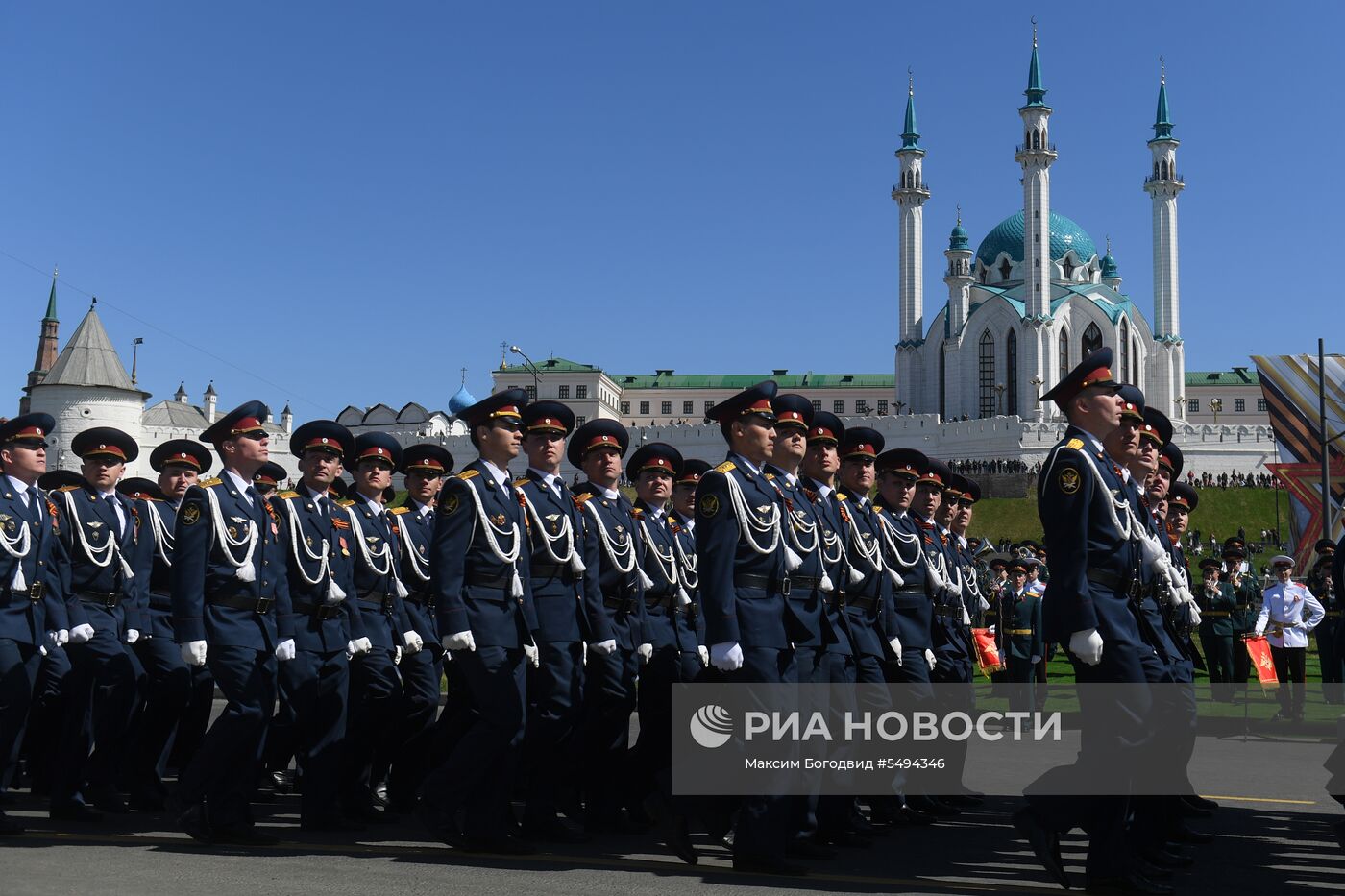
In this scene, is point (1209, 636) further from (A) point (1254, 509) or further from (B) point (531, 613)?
(A) point (1254, 509)

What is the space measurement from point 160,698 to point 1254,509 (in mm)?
59650

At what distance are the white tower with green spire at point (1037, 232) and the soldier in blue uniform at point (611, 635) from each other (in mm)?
85558

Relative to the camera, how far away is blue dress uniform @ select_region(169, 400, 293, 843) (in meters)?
7.74

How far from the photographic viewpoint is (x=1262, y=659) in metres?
15.8

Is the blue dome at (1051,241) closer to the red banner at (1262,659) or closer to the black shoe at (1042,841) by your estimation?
the red banner at (1262,659)

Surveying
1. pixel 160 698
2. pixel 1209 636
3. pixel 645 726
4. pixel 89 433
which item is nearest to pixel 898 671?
pixel 645 726

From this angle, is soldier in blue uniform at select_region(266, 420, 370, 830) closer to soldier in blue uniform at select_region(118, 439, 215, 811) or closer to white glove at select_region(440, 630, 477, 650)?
soldier in blue uniform at select_region(118, 439, 215, 811)

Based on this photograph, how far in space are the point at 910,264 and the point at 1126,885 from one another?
323ft

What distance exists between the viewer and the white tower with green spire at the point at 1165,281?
3799 inches

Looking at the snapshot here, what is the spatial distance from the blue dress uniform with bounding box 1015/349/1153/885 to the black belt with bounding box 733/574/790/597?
138 centimetres

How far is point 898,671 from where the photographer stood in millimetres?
9078

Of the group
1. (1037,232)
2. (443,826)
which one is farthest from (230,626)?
(1037,232)

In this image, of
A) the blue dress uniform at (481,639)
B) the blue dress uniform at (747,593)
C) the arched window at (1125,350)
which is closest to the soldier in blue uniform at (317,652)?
the blue dress uniform at (481,639)

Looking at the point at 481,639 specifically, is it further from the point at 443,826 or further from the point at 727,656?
the point at 727,656
